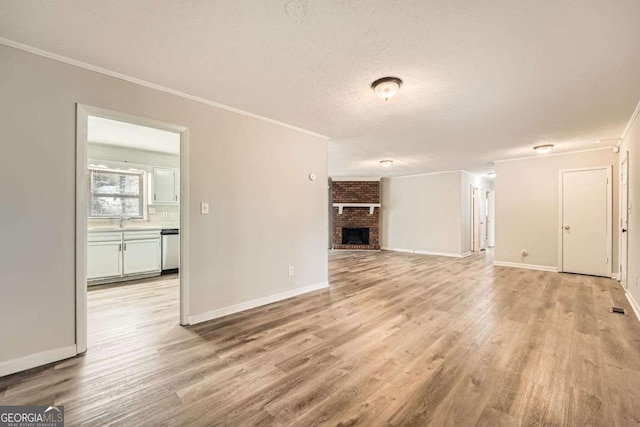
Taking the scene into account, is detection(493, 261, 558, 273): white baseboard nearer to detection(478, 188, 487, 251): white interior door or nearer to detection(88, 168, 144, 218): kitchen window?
detection(478, 188, 487, 251): white interior door

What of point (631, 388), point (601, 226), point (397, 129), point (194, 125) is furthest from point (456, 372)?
point (601, 226)

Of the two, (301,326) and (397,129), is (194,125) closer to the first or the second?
(301,326)

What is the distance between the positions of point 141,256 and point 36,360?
9.39ft

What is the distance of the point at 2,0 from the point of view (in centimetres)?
160

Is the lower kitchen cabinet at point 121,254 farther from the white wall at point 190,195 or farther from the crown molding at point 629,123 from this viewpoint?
the crown molding at point 629,123

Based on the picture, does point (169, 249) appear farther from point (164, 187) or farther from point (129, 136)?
point (129, 136)

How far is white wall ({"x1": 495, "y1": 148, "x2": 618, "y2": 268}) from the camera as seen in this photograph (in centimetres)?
548

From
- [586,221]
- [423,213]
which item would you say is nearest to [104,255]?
[423,213]

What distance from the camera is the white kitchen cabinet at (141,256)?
4.63m

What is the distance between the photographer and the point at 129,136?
14.3 ft

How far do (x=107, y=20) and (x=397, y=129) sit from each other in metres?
3.32

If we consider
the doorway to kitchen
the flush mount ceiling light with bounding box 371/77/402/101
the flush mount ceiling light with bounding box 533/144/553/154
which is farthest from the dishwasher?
the flush mount ceiling light with bounding box 533/144/553/154

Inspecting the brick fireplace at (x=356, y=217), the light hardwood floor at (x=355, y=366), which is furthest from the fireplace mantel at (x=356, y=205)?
the light hardwood floor at (x=355, y=366)

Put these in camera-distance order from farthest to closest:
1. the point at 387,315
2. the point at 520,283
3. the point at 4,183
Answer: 1. the point at 520,283
2. the point at 387,315
3. the point at 4,183
